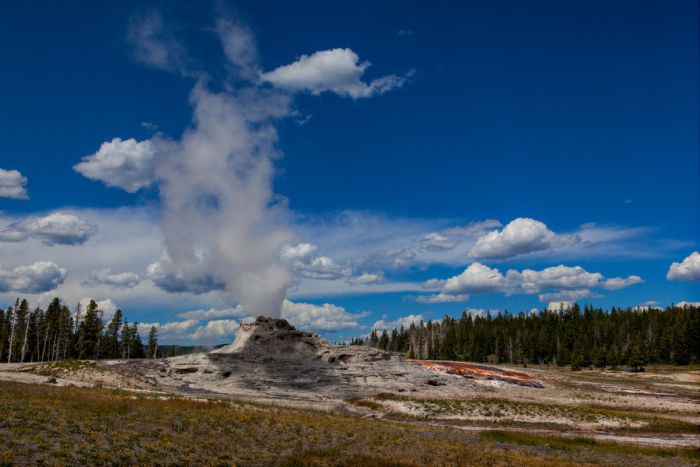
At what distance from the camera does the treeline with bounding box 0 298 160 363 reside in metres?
98.5

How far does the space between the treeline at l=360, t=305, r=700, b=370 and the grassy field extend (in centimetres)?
9946

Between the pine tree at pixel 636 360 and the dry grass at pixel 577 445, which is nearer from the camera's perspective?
the dry grass at pixel 577 445

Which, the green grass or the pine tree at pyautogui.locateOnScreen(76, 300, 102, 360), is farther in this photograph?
the pine tree at pyautogui.locateOnScreen(76, 300, 102, 360)

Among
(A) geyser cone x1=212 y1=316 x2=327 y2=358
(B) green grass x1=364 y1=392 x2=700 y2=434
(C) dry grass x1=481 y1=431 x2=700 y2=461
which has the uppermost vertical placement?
(A) geyser cone x1=212 y1=316 x2=327 y2=358

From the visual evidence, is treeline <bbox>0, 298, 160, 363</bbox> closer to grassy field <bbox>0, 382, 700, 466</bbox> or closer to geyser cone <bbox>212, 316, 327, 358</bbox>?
geyser cone <bbox>212, 316, 327, 358</bbox>

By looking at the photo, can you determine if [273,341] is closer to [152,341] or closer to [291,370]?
[291,370]

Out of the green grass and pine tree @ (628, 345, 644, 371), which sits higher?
pine tree @ (628, 345, 644, 371)

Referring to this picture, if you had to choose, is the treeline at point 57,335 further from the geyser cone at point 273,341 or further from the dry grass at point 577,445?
the dry grass at point 577,445

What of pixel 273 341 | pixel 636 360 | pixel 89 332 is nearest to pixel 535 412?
pixel 273 341

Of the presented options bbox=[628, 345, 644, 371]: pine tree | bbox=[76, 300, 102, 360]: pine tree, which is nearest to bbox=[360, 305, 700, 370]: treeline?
bbox=[628, 345, 644, 371]: pine tree

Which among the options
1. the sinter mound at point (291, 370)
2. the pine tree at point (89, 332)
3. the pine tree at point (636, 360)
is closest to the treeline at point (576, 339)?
the pine tree at point (636, 360)

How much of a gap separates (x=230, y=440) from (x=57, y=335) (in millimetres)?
96943

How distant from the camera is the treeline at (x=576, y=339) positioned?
12356 cm

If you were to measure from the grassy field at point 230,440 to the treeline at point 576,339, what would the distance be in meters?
99.5
